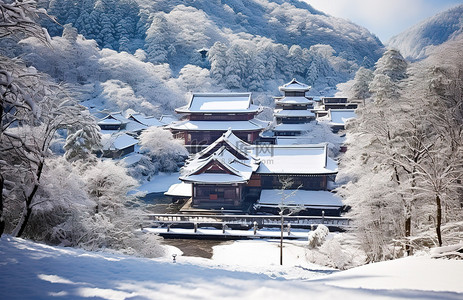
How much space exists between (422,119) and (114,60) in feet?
178

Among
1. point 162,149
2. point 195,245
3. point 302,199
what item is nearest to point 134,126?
point 162,149

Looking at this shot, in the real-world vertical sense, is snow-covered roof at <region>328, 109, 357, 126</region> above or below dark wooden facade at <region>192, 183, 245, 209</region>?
above

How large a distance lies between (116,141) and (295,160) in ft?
67.6

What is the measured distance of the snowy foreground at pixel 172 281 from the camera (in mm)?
4859

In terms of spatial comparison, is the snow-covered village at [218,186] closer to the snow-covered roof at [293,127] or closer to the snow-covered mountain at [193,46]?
the snow-covered roof at [293,127]

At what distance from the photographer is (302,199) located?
21.5m

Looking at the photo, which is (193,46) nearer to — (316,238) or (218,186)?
(218,186)

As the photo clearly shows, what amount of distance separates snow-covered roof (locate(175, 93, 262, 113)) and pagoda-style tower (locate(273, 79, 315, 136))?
3401 millimetres

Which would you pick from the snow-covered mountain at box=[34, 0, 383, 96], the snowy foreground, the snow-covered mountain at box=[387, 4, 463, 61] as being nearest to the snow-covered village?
the snowy foreground

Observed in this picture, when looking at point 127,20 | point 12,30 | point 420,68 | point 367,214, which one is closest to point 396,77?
point 420,68

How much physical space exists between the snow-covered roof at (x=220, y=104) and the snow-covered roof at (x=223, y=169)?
13.3 meters

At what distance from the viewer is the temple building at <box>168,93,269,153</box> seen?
3459cm

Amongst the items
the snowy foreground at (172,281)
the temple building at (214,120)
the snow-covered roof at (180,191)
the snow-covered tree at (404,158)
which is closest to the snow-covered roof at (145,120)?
the temple building at (214,120)

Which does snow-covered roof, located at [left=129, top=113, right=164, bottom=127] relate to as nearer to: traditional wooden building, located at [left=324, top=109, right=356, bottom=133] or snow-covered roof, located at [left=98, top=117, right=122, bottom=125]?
snow-covered roof, located at [left=98, top=117, right=122, bottom=125]
